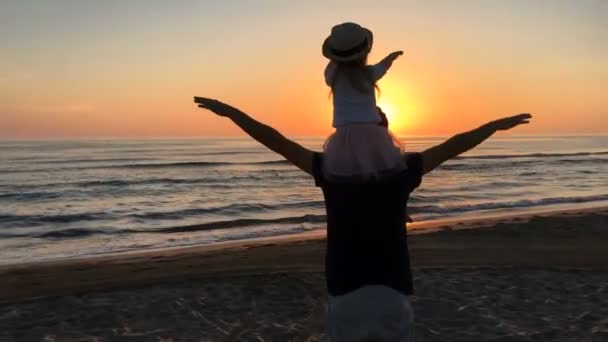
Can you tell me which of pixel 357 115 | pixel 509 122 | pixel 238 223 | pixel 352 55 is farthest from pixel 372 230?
pixel 238 223

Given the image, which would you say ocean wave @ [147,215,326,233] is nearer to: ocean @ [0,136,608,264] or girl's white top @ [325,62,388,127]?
ocean @ [0,136,608,264]

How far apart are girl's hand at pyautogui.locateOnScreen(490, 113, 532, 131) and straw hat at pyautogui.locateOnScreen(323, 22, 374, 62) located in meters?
0.65

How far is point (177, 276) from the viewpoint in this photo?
909 cm

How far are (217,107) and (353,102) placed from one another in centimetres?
59

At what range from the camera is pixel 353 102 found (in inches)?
82.4

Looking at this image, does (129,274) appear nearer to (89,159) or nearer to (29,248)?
(29,248)

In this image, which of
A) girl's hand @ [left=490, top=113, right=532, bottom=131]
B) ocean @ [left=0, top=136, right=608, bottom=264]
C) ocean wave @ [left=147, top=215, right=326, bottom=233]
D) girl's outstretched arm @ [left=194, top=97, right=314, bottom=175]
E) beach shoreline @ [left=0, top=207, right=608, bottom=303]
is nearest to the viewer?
girl's outstretched arm @ [left=194, top=97, right=314, bottom=175]

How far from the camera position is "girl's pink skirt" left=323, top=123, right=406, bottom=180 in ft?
6.83

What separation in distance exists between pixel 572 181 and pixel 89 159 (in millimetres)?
36992

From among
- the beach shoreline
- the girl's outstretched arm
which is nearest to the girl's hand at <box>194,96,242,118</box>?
the girl's outstretched arm

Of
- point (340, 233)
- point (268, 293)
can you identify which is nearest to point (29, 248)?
point (268, 293)

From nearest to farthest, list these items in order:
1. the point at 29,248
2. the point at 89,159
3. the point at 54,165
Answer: the point at 29,248, the point at 54,165, the point at 89,159

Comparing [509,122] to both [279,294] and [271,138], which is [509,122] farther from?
[279,294]

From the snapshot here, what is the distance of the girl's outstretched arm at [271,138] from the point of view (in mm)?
2199
